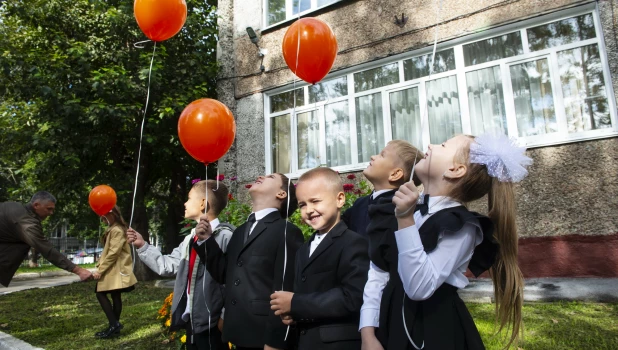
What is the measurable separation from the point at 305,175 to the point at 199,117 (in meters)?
1.14

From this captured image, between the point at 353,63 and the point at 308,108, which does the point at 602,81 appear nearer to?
the point at 353,63

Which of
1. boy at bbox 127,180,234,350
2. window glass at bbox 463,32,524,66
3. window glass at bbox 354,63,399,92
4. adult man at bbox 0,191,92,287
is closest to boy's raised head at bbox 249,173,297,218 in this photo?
boy at bbox 127,180,234,350

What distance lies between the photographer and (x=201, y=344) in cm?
289

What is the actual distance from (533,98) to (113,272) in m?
6.35

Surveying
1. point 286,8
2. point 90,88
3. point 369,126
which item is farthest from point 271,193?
point 90,88

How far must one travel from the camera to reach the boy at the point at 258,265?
2430 mm

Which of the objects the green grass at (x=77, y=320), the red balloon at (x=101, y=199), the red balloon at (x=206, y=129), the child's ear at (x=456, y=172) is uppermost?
the red balloon at (x=206, y=129)

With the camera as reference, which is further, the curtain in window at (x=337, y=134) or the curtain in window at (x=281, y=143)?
the curtain in window at (x=281, y=143)

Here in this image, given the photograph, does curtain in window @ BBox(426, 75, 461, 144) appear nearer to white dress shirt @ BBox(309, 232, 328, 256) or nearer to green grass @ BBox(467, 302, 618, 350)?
green grass @ BBox(467, 302, 618, 350)

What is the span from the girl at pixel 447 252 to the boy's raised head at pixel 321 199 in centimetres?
47

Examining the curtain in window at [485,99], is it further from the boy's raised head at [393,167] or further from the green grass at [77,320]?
the green grass at [77,320]

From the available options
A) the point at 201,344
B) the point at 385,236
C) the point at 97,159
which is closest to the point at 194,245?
the point at 201,344

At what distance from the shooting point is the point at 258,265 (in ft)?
8.36

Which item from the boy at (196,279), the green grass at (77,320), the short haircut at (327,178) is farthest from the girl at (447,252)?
the green grass at (77,320)
